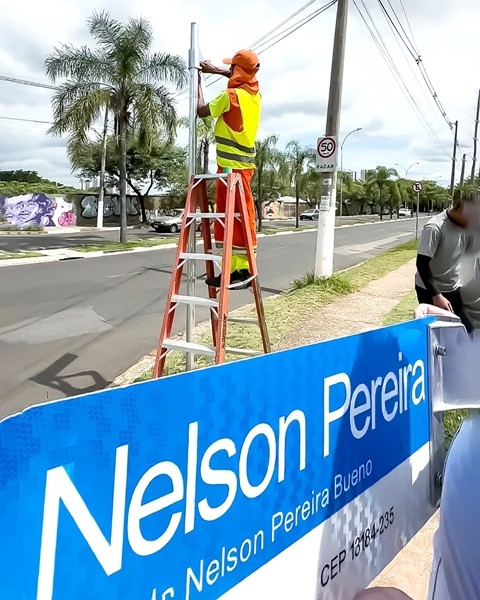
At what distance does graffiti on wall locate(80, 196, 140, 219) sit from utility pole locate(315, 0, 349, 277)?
30464mm

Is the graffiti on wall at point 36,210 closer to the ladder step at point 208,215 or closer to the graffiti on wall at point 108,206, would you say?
the graffiti on wall at point 108,206

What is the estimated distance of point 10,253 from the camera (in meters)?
16.5

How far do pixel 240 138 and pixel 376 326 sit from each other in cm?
403

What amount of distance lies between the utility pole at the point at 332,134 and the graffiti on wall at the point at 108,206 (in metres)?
30.5

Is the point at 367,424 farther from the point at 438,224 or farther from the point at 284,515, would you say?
the point at 438,224

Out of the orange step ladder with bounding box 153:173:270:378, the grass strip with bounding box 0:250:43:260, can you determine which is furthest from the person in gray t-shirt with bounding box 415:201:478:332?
the grass strip with bounding box 0:250:43:260

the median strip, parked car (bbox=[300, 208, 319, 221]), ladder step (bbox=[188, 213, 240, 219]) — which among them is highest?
parked car (bbox=[300, 208, 319, 221])

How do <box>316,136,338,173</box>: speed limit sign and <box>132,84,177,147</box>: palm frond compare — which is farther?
<box>132,84,177,147</box>: palm frond

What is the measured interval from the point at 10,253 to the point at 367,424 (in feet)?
53.6

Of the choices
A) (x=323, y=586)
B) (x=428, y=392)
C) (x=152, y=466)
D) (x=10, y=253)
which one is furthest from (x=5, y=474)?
(x=10, y=253)

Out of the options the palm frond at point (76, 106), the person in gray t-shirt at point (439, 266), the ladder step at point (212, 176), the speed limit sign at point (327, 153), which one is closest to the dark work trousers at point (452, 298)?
the person in gray t-shirt at point (439, 266)

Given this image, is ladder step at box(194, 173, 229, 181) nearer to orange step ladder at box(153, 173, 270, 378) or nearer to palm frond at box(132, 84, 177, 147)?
orange step ladder at box(153, 173, 270, 378)

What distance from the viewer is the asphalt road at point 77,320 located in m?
5.07

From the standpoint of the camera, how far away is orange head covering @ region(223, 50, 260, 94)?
11.9ft
